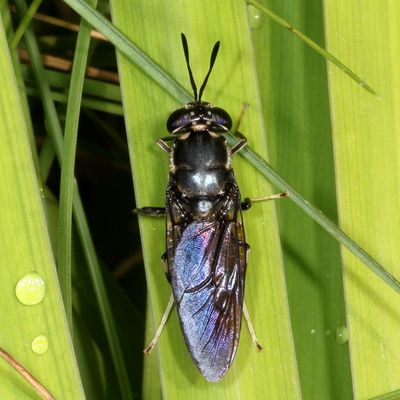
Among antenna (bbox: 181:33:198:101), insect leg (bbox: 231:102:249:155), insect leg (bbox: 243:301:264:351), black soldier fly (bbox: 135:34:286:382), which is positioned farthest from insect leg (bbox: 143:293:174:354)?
antenna (bbox: 181:33:198:101)

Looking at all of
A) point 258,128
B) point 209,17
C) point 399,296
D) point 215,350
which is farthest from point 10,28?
point 399,296

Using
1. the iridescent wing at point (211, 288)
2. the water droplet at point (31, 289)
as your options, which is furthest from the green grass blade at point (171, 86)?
the water droplet at point (31, 289)

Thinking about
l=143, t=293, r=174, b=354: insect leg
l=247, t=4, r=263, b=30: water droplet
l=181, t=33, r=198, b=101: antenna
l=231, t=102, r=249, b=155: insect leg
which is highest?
l=247, t=4, r=263, b=30: water droplet

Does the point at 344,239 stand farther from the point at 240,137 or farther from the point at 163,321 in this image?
the point at 163,321

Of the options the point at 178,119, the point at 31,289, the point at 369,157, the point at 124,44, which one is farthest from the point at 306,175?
the point at 31,289

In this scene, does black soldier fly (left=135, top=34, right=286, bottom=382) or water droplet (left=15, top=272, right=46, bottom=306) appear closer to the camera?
water droplet (left=15, top=272, right=46, bottom=306)

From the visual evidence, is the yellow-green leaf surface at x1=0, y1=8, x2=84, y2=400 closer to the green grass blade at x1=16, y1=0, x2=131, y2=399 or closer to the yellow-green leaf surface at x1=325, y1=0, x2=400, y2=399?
the green grass blade at x1=16, y1=0, x2=131, y2=399

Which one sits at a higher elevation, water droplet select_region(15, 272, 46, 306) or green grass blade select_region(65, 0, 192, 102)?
green grass blade select_region(65, 0, 192, 102)

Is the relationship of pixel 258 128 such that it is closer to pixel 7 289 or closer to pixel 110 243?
pixel 7 289

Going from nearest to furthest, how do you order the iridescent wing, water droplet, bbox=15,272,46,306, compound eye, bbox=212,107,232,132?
water droplet, bbox=15,272,46,306, the iridescent wing, compound eye, bbox=212,107,232,132
